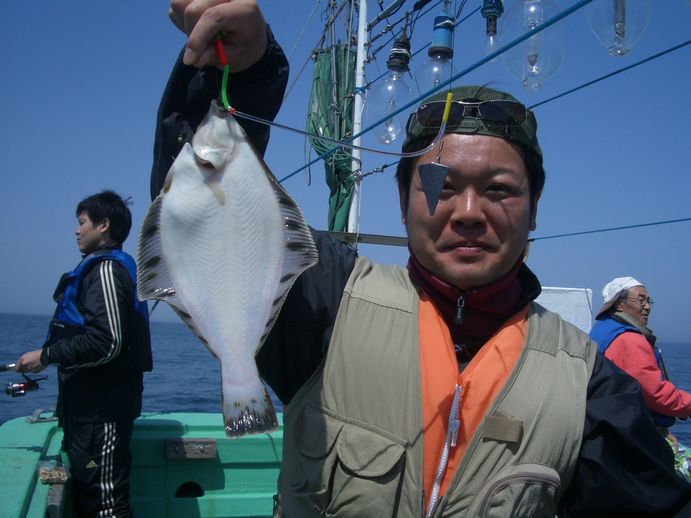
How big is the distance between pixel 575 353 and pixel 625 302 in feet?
11.4

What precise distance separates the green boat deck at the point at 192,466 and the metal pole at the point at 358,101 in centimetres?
277

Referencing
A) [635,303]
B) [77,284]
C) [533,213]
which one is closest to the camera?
[533,213]

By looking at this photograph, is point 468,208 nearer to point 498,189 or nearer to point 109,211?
point 498,189

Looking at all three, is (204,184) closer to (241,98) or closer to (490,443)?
(241,98)

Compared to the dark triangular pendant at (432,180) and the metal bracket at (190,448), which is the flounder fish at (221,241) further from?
the metal bracket at (190,448)

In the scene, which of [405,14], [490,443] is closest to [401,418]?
[490,443]

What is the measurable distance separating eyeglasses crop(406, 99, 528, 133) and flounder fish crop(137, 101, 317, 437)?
633 mm

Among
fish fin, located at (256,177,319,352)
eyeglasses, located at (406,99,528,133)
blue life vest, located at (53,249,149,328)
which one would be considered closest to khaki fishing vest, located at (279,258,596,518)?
fish fin, located at (256,177,319,352)

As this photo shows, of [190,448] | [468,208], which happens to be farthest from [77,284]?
[468,208]

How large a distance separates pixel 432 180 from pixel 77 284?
2792 mm

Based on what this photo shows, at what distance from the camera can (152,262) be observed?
1438 millimetres

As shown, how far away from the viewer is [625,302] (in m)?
4.80

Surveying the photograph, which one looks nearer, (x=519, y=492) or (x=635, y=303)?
(x=519, y=492)

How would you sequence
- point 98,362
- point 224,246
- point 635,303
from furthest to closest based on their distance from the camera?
point 635,303 < point 98,362 < point 224,246
